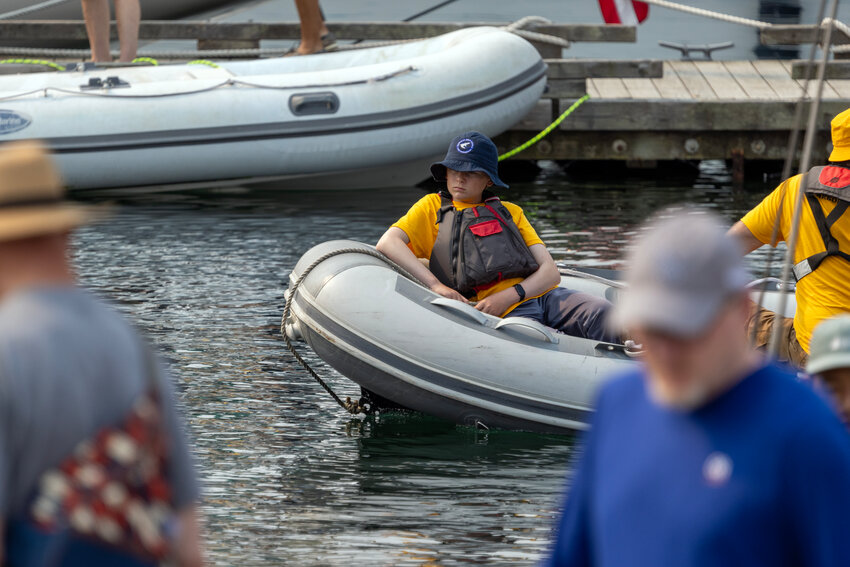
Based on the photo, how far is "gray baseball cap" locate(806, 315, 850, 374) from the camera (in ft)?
6.31

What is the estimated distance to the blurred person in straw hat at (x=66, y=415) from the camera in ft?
5.13

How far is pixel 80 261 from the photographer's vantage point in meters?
7.86

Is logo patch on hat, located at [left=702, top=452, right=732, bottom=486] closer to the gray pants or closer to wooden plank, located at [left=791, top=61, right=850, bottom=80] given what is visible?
the gray pants

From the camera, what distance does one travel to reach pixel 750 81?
1091 cm

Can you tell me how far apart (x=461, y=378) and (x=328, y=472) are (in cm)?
61

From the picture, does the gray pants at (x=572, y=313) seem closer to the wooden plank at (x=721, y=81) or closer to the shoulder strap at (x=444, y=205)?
the shoulder strap at (x=444, y=205)

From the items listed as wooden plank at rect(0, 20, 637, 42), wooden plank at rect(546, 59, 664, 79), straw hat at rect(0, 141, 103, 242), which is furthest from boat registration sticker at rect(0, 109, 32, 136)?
straw hat at rect(0, 141, 103, 242)

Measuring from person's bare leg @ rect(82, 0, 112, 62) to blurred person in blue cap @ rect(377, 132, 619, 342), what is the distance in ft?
18.6

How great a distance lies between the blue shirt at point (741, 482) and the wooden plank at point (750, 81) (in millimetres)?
8907

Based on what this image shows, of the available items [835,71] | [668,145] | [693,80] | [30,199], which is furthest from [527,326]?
[693,80]

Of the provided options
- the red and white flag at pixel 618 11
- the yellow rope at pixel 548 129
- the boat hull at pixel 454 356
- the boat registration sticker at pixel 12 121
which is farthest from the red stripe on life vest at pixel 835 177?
the red and white flag at pixel 618 11

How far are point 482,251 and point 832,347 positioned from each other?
3082mm

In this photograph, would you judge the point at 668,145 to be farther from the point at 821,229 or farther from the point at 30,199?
the point at 30,199

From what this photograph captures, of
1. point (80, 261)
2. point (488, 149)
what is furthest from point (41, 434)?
point (80, 261)
